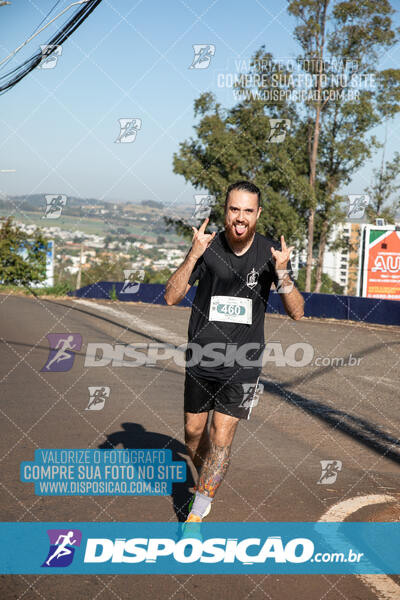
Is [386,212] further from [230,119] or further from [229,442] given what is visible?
[229,442]

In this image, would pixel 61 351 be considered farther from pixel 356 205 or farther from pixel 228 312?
pixel 356 205

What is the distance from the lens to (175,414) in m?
8.14

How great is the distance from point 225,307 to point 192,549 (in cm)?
151

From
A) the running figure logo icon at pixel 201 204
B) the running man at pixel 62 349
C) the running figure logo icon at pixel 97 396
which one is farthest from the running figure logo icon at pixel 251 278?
the running figure logo icon at pixel 201 204

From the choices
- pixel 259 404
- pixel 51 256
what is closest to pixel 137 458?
pixel 259 404

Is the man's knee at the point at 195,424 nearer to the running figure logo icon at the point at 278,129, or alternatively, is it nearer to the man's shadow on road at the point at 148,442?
the man's shadow on road at the point at 148,442

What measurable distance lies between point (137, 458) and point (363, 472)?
2072 millimetres

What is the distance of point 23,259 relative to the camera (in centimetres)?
6066

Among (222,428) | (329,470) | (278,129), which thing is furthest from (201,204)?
(278,129)

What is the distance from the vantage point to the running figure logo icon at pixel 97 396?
834 centimetres

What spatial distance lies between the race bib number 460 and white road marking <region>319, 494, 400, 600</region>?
5.24 feet

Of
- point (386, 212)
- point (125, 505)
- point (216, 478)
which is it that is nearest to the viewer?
point (216, 478)

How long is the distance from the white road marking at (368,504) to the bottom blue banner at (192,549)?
12cm

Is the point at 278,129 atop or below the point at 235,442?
atop
